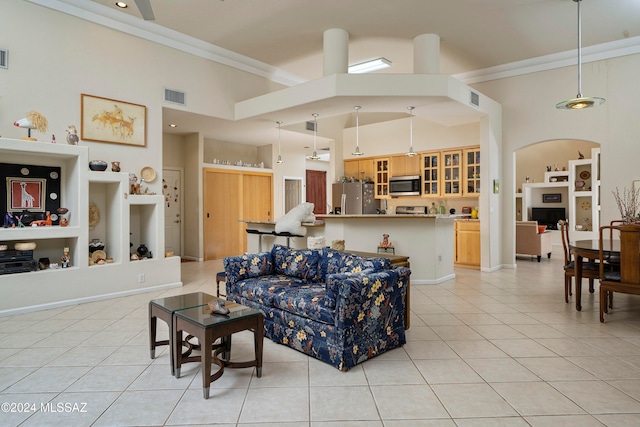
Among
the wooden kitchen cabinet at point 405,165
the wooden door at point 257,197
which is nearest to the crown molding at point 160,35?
the wooden door at point 257,197

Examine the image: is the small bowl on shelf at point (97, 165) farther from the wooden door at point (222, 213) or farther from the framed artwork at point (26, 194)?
the wooden door at point (222, 213)

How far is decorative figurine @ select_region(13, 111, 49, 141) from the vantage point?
421cm

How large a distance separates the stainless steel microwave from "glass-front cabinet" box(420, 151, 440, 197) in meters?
0.15

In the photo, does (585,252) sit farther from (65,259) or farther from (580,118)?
(65,259)

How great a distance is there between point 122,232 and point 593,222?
11524mm

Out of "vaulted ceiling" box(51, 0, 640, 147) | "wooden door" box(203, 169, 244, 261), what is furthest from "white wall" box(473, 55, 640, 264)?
"wooden door" box(203, 169, 244, 261)

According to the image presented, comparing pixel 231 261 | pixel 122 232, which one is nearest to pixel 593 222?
pixel 231 261

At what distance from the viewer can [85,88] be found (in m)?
4.94

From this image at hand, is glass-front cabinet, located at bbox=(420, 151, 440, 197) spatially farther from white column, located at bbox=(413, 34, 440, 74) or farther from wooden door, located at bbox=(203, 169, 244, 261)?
wooden door, located at bbox=(203, 169, 244, 261)

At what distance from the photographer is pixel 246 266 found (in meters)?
3.82

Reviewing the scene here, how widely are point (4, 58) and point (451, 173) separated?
7.30m

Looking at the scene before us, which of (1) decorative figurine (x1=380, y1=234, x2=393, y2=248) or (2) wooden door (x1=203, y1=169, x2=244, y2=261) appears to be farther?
(2) wooden door (x1=203, y1=169, x2=244, y2=261)

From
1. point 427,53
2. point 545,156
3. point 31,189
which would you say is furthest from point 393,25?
point 545,156

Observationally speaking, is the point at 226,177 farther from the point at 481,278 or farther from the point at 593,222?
the point at 593,222
